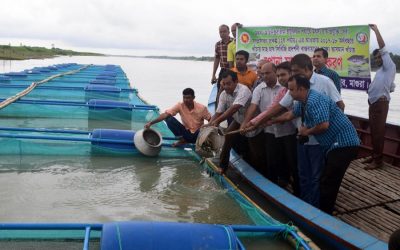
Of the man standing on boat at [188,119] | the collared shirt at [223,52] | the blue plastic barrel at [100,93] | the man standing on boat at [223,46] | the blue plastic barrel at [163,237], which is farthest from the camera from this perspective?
the blue plastic barrel at [100,93]

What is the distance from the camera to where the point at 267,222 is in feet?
11.9

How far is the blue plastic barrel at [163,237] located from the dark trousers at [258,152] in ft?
6.62

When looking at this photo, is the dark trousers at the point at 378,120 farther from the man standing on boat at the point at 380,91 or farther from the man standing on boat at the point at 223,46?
the man standing on boat at the point at 223,46

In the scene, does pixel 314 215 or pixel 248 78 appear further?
pixel 248 78

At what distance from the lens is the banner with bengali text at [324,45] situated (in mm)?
5613

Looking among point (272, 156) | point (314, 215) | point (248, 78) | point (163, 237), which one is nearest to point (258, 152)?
point (272, 156)

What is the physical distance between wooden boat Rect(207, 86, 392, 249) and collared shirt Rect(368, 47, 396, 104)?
36.6 inches

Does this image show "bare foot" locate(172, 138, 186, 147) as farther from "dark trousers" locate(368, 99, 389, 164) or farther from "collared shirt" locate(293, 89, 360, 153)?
"collared shirt" locate(293, 89, 360, 153)

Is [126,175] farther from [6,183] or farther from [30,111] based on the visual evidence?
[30,111]

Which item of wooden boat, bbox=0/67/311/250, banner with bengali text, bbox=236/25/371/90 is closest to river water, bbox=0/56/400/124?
banner with bengali text, bbox=236/25/371/90

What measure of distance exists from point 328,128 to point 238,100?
139cm

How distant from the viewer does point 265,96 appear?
450 centimetres

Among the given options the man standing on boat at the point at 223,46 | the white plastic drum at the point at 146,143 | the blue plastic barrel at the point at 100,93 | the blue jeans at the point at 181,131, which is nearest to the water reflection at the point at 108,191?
the white plastic drum at the point at 146,143

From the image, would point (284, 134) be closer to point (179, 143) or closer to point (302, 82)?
point (302, 82)
